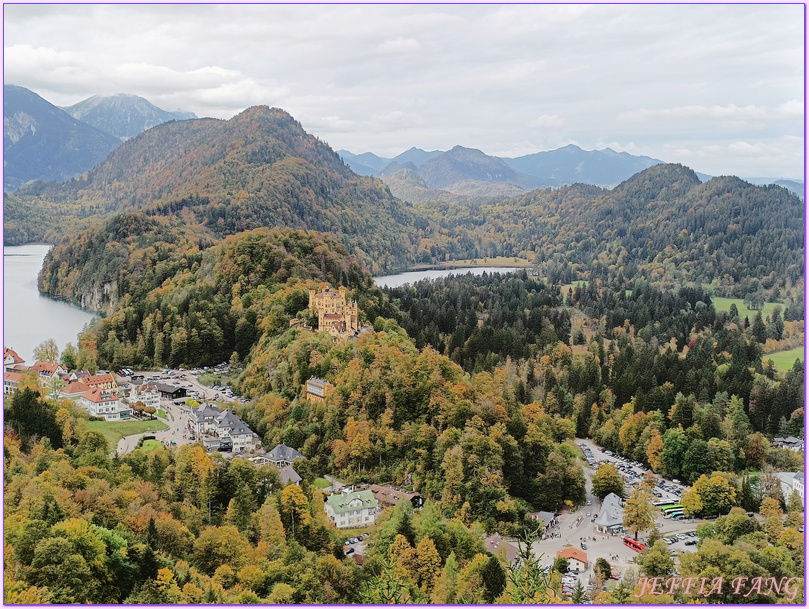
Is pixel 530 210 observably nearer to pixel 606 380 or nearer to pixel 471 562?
pixel 606 380

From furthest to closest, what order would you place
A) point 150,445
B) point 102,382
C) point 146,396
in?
point 102,382 < point 146,396 < point 150,445

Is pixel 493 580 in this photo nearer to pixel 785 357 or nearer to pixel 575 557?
pixel 575 557

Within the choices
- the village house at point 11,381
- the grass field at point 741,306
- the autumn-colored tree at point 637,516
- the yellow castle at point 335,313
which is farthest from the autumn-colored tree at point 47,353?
the grass field at point 741,306

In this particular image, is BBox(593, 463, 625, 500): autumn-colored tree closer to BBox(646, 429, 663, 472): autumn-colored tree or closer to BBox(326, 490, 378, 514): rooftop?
BBox(646, 429, 663, 472): autumn-colored tree

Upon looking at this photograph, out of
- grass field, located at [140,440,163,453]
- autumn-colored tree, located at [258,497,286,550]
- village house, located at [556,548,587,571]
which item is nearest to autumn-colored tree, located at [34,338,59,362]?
grass field, located at [140,440,163,453]

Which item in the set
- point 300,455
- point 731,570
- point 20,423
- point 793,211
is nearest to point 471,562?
point 731,570

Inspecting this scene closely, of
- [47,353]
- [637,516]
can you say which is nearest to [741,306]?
[637,516]

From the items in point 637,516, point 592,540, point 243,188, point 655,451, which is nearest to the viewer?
point 592,540
